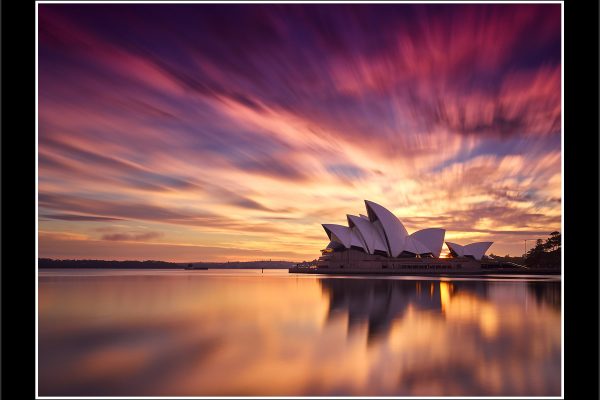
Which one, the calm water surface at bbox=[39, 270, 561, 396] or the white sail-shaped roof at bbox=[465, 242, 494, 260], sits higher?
the calm water surface at bbox=[39, 270, 561, 396]

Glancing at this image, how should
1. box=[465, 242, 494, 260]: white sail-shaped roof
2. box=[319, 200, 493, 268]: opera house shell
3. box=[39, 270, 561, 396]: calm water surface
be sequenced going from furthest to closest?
box=[465, 242, 494, 260]: white sail-shaped roof → box=[319, 200, 493, 268]: opera house shell → box=[39, 270, 561, 396]: calm water surface

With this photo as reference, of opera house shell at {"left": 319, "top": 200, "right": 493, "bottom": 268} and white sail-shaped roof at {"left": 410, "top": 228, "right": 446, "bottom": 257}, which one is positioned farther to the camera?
white sail-shaped roof at {"left": 410, "top": 228, "right": 446, "bottom": 257}

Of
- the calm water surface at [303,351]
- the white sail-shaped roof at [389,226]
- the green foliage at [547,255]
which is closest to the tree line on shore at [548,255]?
the green foliage at [547,255]

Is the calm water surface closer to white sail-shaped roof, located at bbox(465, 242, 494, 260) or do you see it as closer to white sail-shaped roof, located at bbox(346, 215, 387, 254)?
white sail-shaped roof, located at bbox(346, 215, 387, 254)

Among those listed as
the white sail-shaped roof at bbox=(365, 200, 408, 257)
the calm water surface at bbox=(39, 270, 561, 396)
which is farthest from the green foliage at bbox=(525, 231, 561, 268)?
the calm water surface at bbox=(39, 270, 561, 396)
